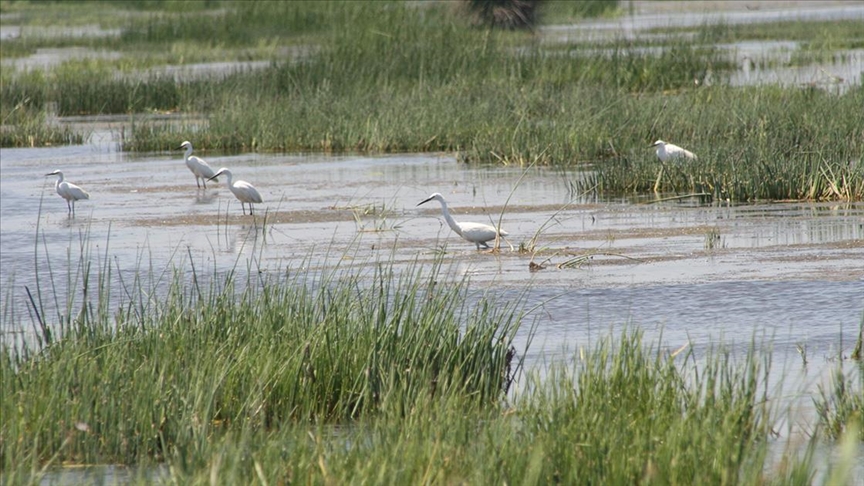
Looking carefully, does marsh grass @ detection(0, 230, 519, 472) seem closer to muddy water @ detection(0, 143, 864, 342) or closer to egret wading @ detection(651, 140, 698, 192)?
muddy water @ detection(0, 143, 864, 342)

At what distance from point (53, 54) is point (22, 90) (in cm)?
1340

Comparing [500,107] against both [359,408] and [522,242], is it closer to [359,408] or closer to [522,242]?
[522,242]

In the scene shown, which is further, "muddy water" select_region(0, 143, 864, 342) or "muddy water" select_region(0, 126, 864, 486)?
"muddy water" select_region(0, 143, 864, 342)

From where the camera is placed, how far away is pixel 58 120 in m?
26.8

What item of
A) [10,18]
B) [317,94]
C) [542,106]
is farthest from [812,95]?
[10,18]

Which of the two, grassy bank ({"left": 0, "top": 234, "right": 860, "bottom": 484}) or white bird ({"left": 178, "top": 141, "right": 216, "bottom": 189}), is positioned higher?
white bird ({"left": 178, "top": 141, "right": 216, "bottom": 189})

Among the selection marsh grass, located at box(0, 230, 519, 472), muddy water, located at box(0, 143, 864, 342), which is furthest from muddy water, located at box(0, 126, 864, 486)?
marsh grass, located at box(0, 230, 519, 472)

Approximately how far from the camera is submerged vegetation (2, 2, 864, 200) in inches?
584

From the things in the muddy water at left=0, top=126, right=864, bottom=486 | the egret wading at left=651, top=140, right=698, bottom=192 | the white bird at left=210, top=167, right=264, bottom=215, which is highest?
the egret wading at left=651, top=140, right=698, bottom=192

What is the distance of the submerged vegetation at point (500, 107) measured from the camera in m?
14.8

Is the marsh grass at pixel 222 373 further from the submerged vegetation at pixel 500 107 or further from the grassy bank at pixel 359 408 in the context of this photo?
the submerged vegetation at pixel 500 107

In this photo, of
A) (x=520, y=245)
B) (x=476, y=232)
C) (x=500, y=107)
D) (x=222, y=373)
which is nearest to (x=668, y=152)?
(x=520, y=245)

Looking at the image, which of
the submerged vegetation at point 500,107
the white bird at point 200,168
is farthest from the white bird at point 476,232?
the white bird at point 200,168

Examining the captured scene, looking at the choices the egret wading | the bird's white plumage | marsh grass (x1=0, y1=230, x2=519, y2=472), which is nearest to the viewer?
marsh grass (x1=0, y1=230, x2=519, y2=472)
